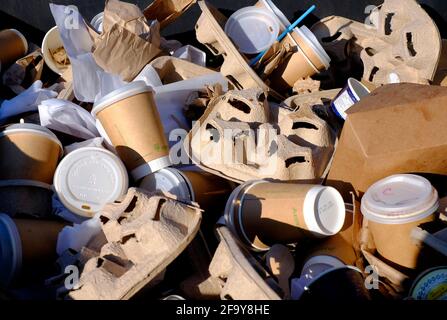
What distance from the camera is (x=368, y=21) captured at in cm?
305

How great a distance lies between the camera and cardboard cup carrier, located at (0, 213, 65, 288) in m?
1.92

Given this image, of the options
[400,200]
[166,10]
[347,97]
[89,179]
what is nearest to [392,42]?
[347,97]

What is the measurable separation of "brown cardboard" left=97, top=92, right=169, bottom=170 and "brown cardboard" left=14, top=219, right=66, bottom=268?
39 centimetres

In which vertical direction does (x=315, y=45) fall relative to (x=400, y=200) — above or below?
above

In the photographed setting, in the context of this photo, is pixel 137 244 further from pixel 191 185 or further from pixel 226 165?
pixel 226 165

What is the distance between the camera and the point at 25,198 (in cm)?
221

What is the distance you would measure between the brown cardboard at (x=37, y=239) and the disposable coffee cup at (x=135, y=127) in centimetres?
38

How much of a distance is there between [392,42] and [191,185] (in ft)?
4.00

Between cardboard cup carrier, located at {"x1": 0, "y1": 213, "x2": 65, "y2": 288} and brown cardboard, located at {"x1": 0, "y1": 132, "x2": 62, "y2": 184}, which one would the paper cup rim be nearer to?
brown cardboard, located at {"x1": 0, "y1": 132, "x2": 62, "y2": 184}

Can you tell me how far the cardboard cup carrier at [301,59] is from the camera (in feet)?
8.79

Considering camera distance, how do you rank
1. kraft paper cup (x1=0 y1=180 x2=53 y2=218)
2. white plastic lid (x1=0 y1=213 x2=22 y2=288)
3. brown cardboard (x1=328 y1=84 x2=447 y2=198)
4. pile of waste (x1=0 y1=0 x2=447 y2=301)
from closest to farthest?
pile of waste (x1=0 y1=0 x2=447 y2=301), white plastic lid (x1=0 y1=213 x2=22 y2=288), brown cardboard (x1=328 y1=84 x2=447 y2=198), kraft paper cup (x1=0 y1=180 x2=53 y2=218)

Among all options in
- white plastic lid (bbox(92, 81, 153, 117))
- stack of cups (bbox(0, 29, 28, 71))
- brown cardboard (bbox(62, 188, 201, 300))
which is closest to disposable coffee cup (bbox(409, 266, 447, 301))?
brown cardboard (bbox(62, 188, 201, 300))

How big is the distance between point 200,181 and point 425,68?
1.10 meters

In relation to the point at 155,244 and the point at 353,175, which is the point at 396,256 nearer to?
the point at 353,175
